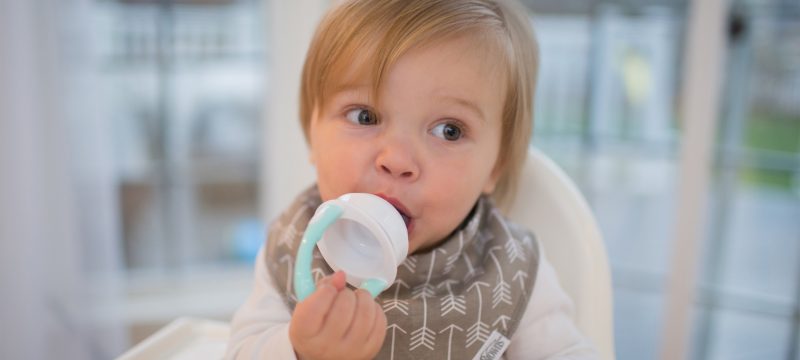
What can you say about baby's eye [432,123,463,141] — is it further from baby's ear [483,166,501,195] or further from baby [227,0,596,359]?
baby's ear [483,166,501,195]

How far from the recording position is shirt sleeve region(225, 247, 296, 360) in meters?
0.68

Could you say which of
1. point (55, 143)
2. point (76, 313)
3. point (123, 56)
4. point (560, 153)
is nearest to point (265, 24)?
point (123, 56)

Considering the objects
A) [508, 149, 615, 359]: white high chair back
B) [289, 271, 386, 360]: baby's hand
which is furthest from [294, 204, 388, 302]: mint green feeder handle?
[508, 149, 615, 359]: white high chair back

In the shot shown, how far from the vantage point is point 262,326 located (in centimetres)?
75

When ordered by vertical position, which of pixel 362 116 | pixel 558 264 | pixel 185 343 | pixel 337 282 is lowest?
pixel 185 343

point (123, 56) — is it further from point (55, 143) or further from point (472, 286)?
point (472, 286)

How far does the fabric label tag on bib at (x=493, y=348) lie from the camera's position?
759mm

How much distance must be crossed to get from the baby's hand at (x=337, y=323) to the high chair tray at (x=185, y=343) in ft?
0.94

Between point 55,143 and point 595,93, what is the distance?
1.51 m

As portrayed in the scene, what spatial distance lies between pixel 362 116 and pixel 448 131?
0.31ft

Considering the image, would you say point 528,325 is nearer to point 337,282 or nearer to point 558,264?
point 558,264

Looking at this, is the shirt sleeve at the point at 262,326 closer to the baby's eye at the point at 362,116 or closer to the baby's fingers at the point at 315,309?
the baby's fingers at the point at 315,309

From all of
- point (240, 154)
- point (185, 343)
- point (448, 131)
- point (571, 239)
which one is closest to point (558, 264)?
point (571, 239)

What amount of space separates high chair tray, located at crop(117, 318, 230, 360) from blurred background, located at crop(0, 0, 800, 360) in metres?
0.73
